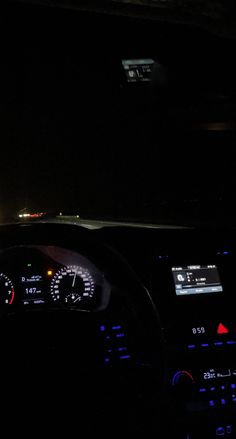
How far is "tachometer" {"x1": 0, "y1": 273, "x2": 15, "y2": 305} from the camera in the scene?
1.67m

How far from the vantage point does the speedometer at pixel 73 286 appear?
1.71m

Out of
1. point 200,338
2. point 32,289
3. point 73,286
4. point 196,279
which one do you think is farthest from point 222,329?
point 32,289

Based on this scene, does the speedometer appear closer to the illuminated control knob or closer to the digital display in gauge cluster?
the digital display in gauge cluster

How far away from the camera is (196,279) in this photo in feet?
6.74

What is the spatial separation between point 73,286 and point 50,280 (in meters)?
0.09

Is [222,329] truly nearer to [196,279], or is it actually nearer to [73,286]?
[196,279]

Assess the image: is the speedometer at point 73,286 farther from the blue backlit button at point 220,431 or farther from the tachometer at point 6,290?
the blue backlit button at point 220,431

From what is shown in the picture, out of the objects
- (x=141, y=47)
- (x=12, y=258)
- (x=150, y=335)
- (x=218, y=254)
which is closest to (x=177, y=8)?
(x=141, y=47)

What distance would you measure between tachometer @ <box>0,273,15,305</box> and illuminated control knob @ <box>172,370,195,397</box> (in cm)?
64

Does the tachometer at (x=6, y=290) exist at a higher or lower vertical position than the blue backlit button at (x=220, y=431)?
higher

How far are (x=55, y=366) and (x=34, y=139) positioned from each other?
11.5 ft

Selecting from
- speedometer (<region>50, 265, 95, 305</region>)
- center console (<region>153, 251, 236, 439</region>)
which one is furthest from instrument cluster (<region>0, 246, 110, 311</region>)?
center console (<region>153, 251, 236, 439</region>)

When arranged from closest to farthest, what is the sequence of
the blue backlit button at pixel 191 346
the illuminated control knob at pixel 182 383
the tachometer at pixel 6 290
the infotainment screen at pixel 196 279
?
1. the tachometer at pixel 6 290
2. the illuminated control knob at pixel 182 383
3. the blue backlit button at pixel 191 346
4. the infotainment screen at pixel 196 279

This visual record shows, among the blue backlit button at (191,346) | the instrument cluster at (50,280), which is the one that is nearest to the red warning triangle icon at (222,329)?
the blue backlit button at (191,346)
